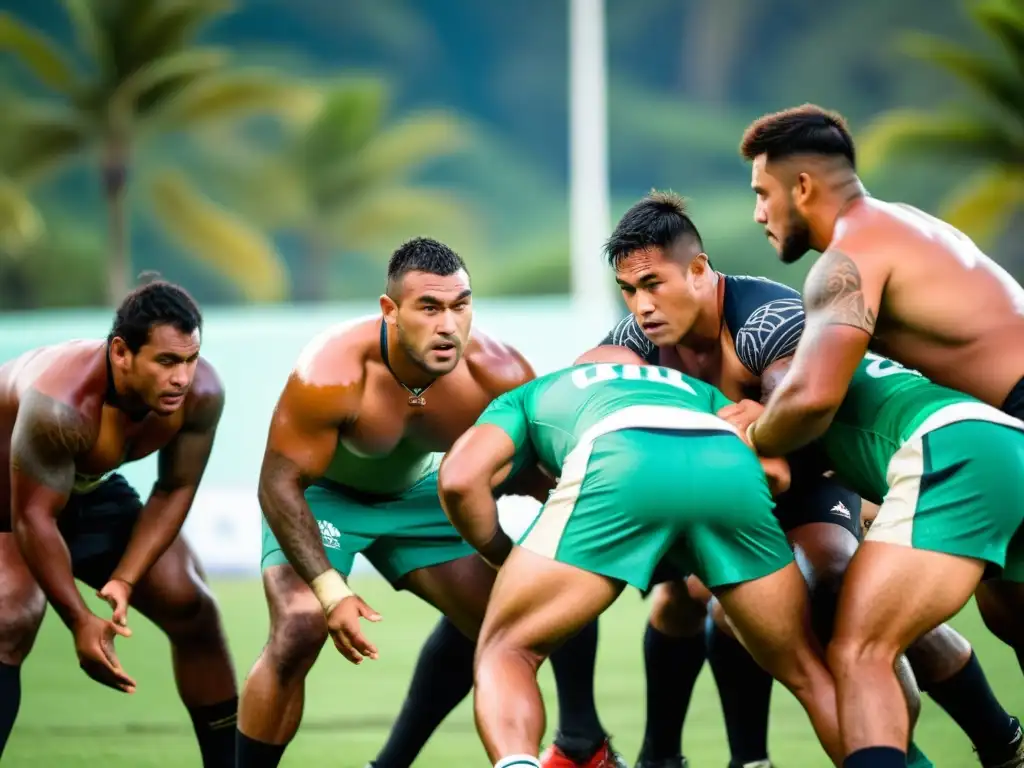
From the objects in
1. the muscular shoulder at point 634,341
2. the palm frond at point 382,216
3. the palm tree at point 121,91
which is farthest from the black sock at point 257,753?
the palm frond at point 382,216

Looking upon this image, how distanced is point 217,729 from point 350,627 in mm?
1081

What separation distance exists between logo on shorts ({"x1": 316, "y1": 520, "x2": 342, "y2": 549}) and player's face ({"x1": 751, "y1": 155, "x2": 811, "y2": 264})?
1900mm

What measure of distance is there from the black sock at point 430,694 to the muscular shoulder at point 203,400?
3.85 ft

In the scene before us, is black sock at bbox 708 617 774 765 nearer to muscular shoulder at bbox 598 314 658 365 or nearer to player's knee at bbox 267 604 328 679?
muscular shoulder at bbox 598 314 658 365

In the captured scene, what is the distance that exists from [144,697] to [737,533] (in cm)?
420

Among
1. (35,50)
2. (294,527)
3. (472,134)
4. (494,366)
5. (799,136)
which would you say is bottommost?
(472,134)

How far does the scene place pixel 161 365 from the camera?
16.0 ft

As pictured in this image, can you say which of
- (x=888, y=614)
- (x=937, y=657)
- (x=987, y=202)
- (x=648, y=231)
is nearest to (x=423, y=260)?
(x=648, y=231)

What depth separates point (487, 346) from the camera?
522 cm

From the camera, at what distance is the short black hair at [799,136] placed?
14.3ft

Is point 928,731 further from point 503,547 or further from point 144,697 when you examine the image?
point 144,697

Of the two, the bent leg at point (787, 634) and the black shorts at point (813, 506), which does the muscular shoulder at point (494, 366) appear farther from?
the bent leg at point (787, 634)

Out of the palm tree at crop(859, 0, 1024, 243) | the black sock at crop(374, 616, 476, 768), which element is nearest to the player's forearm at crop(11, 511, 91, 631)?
the black sock at crop(374, 616, 476, 768)

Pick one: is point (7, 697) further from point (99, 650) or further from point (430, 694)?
point (430, 694)
